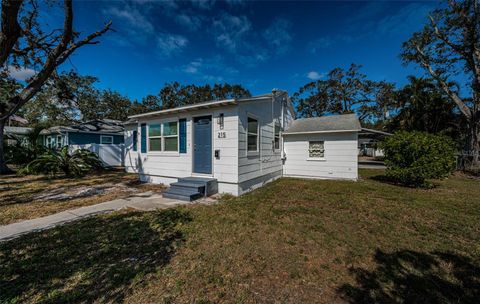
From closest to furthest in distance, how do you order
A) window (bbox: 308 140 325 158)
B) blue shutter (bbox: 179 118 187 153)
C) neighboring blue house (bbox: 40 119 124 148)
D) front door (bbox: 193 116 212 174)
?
front door (bbox: 193 116 212 174) → blue shutter (bbox: 179 118 187 153) → window (bbox: 308 140 325 158) → neighboring blue house (bbox: 40 119 124 148)

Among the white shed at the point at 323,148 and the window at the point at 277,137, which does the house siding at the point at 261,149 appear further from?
the white shed at the point at 323,148

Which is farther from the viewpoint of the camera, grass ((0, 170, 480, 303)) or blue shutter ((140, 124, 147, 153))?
blue shutter ((140, 124, 147, 153))

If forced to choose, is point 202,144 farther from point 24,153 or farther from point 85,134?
point 85,134

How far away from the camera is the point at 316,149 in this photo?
9852mm

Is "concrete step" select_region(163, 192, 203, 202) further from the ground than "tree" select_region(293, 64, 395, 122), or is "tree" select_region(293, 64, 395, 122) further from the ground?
Result: "tree" select_region(293, 64, 395, 122)

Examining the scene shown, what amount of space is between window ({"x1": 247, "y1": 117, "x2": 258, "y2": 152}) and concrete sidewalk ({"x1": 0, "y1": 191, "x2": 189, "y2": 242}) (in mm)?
3044

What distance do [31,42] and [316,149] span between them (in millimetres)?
11829

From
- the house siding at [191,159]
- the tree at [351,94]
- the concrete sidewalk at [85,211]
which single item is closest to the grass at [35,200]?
the concrete sidewalk at [85,211]

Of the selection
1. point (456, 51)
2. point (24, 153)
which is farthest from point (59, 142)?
point (456, 51)

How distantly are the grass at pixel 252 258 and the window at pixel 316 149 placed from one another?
17.3ft

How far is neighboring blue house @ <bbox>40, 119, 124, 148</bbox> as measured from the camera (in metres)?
15.0

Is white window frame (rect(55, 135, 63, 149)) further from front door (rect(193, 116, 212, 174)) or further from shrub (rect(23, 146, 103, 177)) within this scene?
front door (rect(193, 116, 212, 174))

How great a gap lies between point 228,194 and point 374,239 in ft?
13.2

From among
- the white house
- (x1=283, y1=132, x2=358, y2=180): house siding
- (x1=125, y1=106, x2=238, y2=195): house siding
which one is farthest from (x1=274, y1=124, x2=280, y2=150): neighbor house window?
(x1=125, y1=106, x2=238, y2=195): house siding
